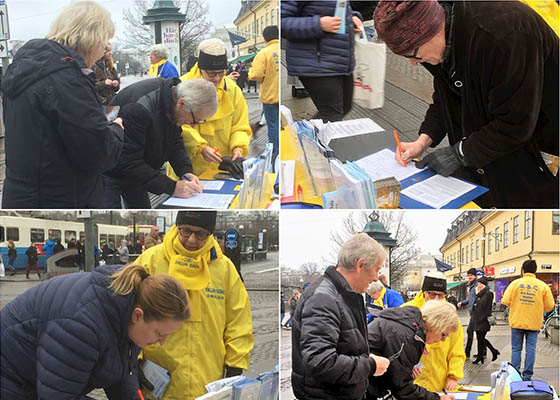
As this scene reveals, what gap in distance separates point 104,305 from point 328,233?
1086 millimetres

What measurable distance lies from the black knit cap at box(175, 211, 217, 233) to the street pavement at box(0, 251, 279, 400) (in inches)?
10.4

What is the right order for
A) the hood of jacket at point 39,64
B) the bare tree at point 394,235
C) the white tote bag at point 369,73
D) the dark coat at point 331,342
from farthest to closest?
the bare tree at point 394,235
the white tote bag at point 369,73
the hood of jacket at point 39,64
the dark coat at point 331,342

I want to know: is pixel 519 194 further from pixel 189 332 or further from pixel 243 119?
pixel 189 332

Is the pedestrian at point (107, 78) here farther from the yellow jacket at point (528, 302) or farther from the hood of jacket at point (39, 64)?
the yellow jacket at point (528, 302)

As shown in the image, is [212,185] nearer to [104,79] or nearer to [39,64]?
[104,79]

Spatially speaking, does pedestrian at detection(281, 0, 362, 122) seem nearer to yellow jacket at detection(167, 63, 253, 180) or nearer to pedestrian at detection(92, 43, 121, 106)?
yellow jacket at detection(167, 63, 253, 180)

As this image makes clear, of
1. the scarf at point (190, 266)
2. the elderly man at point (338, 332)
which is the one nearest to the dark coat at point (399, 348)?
the elderly man at point (338, 332)

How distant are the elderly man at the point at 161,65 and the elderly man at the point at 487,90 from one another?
92cm

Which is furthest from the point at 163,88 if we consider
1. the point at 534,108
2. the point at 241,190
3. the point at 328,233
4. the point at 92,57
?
the point at 534,108

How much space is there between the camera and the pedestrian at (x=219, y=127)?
2.81 m

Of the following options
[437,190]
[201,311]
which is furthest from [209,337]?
[437,190]

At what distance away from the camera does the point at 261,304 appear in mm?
2953

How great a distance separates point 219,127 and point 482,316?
149cm

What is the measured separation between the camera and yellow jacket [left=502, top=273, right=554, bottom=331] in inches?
115
